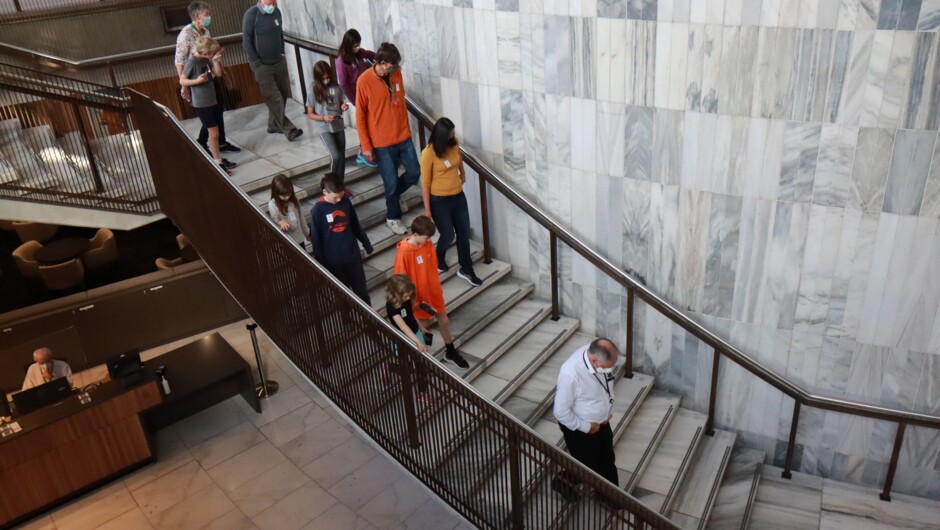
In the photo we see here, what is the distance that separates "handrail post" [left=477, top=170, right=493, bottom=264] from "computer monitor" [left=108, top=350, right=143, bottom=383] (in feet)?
12.2

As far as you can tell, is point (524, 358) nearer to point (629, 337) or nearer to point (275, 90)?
point (629, 337)

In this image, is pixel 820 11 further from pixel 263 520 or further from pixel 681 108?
pixel 263 520

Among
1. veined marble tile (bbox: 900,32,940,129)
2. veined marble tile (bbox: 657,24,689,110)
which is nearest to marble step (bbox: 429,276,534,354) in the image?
veined marble tile (bbox: 657,24,689,110)

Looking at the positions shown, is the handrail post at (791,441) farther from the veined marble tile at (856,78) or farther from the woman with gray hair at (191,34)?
the woman with gray hair at (191,34)

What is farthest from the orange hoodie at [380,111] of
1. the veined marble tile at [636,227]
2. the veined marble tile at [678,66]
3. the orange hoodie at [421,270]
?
the veined marble tile at [678,66]

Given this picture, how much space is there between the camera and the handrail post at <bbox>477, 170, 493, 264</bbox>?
6.71 metres

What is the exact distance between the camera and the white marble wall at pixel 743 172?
15.2 feet

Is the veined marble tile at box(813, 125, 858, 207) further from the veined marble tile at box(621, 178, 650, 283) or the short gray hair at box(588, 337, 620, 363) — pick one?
the short gray hair at box(588, 337, 620, 363)

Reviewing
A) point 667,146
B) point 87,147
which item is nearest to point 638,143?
point 667,146

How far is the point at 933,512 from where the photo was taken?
543 cm

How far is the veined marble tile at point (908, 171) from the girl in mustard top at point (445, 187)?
3.19 metres

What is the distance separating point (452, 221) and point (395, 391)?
6.31 feet

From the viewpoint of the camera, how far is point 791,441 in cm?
586

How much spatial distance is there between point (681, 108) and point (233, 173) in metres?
4.16
